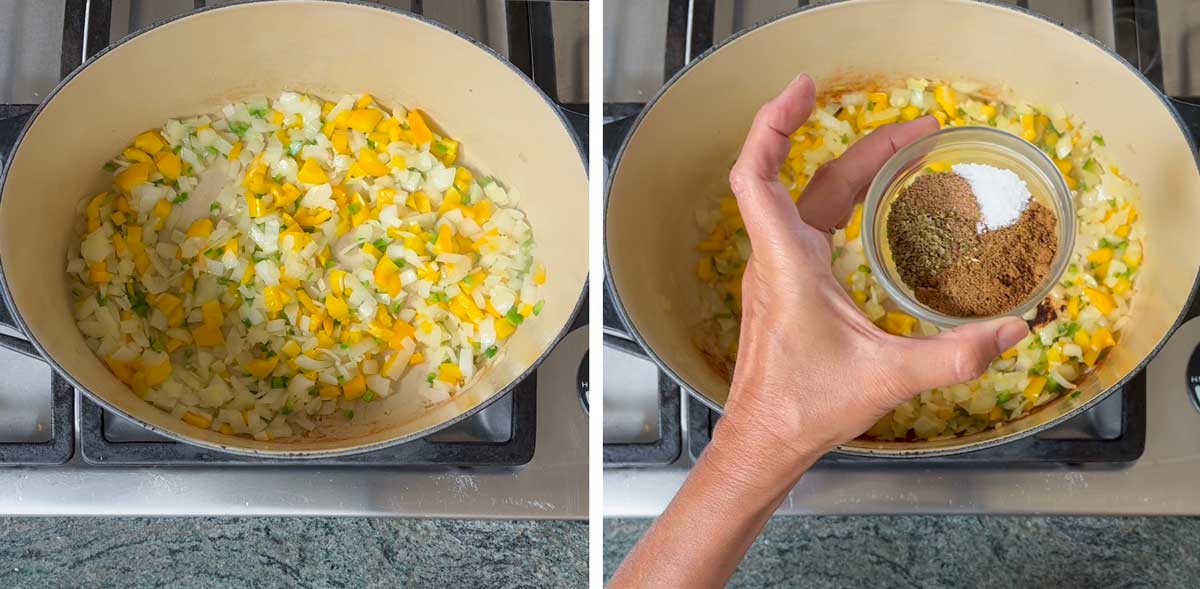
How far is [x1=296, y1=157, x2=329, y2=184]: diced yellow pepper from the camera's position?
86cm

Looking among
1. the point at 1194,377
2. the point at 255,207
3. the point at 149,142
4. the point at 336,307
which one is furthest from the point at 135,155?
the point at 1194,377

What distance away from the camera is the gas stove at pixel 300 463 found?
0.81 metres

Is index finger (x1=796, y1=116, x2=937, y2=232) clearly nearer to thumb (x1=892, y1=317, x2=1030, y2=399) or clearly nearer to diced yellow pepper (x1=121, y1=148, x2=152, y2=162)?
thumb (x1=892, y1=317, x2=1030, y2=399)

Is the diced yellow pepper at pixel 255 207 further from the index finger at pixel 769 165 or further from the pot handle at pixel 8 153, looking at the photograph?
the index finger at pixel 769 165

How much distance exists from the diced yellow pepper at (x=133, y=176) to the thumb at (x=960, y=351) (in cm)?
70

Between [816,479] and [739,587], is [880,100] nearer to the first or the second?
[816,479]

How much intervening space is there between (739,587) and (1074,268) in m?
0.41

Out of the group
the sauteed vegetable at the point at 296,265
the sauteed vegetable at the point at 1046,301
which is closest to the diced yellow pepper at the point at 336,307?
the sauteed vegetable at the point at 296,265

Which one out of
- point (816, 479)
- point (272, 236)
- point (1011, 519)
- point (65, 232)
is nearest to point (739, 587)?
point (816, 479)

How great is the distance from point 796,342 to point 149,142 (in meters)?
0.63

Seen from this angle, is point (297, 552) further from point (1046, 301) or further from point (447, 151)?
point (1046, 301)

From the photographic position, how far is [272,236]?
2.76 feet

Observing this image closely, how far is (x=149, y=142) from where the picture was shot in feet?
2.81

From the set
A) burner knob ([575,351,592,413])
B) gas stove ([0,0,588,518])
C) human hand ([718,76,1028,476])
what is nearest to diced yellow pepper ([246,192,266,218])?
gas stove ([0,0,588,518])
